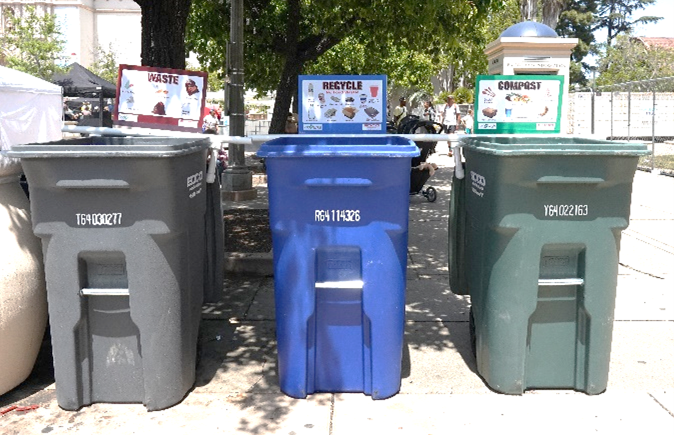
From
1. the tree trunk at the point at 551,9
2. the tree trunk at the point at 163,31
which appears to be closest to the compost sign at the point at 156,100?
the tree trunk at the point at 163,31

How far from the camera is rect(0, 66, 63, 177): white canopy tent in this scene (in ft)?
14.6

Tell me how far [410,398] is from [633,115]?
21686mm

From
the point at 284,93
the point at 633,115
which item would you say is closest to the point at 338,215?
the point at 284,93

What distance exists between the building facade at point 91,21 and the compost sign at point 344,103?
8089 cm

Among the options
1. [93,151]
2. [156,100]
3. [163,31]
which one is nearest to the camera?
[93,151]

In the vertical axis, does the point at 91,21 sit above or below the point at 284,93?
above

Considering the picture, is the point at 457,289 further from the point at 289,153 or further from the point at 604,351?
the point at 289,153

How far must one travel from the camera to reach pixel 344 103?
686 cm

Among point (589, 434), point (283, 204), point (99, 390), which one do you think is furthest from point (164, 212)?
point (589, 434)

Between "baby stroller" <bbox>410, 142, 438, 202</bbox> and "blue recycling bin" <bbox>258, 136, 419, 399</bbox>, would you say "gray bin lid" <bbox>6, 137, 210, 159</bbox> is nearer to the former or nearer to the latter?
"blue recycling bin" <bbox>258, 136, 419, 399</bbox>

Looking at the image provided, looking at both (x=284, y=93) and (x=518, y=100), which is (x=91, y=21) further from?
(x=518, y=100)

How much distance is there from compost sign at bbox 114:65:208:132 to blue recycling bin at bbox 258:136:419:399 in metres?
1.66

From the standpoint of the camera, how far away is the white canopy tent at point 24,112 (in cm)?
445

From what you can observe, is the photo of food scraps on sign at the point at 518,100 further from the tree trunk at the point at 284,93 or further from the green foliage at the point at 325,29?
the tree trunk at the point at 284,93
